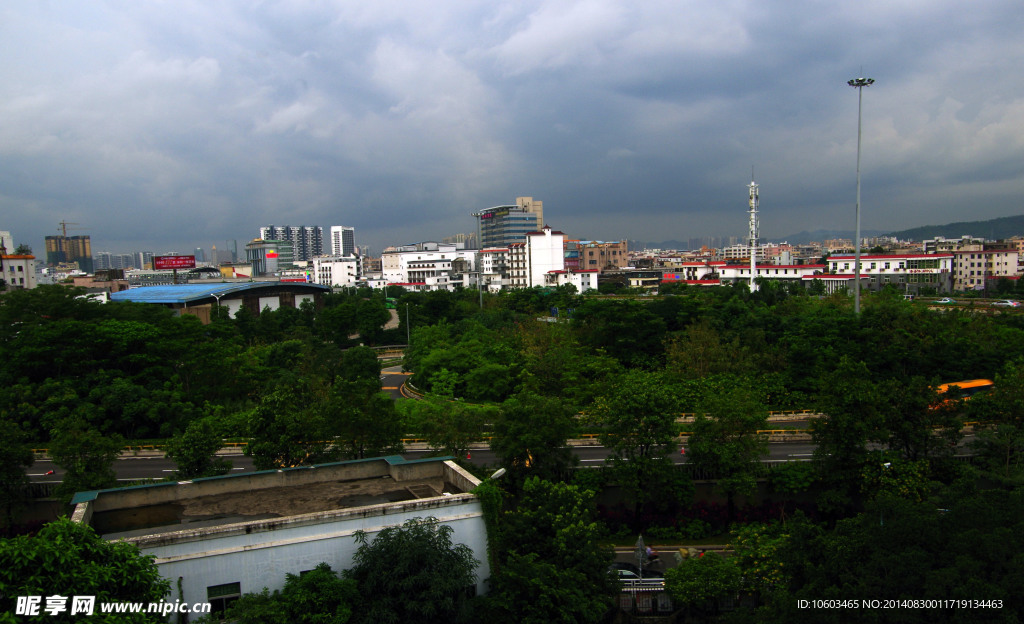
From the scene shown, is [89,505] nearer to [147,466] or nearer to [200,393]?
[147,466]

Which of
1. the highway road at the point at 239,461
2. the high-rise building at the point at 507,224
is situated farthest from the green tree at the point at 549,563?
the high-rise building at the point at 507,224

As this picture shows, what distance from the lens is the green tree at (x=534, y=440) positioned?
1552cm

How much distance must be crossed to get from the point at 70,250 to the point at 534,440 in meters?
190

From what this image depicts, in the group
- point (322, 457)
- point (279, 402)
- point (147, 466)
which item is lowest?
point (147, 466)

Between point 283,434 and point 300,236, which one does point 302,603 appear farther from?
point 300,236

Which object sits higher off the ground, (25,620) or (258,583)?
(25,620)

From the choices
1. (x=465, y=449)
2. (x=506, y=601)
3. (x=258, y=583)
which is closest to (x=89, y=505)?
(x=258, y=583)

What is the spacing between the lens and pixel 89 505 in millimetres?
11180

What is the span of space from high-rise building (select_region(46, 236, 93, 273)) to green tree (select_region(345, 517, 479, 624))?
174 m

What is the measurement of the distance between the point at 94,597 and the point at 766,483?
627 inches

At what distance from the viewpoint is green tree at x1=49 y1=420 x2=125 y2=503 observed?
48.5 feet

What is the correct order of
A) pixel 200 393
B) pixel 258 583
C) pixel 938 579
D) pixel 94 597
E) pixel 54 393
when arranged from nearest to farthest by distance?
pixel 94 597 < pixel 938 579 < pixel 258 583 < pixel 54 393 < pixel 200 393

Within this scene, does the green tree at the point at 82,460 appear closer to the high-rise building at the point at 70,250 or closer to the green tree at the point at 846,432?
the green tree at the point at 846,432

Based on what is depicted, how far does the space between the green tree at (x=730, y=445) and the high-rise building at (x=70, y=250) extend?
172966mm
